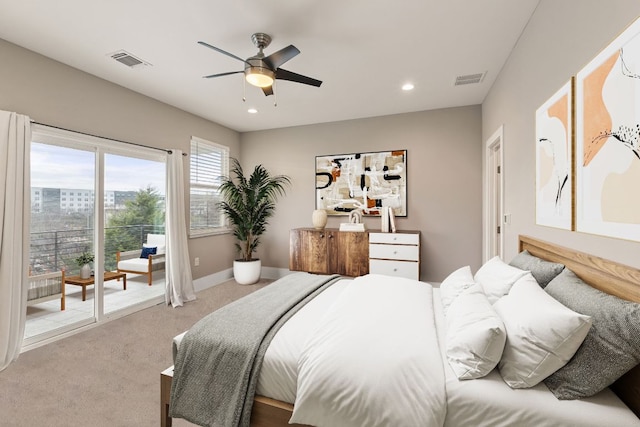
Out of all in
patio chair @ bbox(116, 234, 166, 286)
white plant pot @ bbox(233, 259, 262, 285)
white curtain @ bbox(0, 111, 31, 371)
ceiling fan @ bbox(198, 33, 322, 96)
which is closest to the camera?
ceiling fan @ bbox(198, 33, 322, 96)

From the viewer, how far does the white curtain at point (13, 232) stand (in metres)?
2.38

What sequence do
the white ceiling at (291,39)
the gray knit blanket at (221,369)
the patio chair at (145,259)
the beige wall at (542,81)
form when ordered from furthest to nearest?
1. the patio chair at (145,259)
2. the white ceiling at (291,39)
3. the gray knit blanket at (221,369)
4. the beige wall at (542,81)

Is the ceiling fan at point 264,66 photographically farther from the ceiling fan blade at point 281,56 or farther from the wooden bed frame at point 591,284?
the wooden bed frame at point 591,284

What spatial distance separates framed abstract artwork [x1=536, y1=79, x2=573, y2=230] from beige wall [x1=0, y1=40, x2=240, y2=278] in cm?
401

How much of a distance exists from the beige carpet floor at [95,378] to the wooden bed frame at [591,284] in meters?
0.55

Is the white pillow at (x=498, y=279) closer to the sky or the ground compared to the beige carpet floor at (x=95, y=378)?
closer to the sky

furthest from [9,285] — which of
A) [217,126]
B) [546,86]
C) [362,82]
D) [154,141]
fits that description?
[546,86]

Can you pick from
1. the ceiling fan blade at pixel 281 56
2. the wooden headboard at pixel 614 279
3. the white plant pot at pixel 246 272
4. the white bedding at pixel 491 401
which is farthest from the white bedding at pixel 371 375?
the white plant pot at pixel 246 272

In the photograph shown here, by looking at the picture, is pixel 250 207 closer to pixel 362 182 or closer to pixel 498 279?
pixel 362 182

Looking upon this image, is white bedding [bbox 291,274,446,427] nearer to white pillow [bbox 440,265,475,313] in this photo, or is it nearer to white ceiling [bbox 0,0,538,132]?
white pillow [bbox 440,265,475,313]

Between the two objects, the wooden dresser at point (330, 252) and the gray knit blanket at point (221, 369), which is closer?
the gray knit blanket at point (221, 369)

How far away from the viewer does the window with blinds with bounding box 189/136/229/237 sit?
4500 mm

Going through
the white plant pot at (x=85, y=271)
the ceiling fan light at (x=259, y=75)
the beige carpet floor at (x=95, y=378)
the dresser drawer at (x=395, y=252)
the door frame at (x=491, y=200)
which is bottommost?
the beige carpet floor at (x=95, y=378)

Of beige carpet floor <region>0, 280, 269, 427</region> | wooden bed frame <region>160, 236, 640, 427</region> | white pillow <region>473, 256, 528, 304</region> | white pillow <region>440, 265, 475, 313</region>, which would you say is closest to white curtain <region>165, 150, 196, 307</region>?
beige carpet floor <region>0, 280, 269, 427</region>
